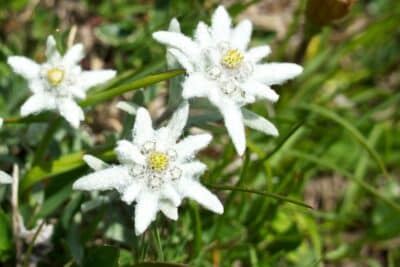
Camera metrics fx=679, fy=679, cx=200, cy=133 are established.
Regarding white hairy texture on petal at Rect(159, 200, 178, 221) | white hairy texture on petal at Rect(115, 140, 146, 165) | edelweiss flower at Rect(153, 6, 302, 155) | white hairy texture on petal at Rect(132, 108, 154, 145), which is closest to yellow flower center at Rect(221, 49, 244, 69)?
edelweiss flower at Rect(153, 6, 302, 155)

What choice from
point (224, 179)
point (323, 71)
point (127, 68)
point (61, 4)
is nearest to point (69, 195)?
point (224, 179)

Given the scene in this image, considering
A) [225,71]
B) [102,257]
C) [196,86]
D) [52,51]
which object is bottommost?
[102,257]

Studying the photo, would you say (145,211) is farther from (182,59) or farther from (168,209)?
(182,59)

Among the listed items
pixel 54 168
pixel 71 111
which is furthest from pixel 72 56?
pixel 54 168


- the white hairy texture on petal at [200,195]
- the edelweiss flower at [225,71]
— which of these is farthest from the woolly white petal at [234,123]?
the white hairy texture on petal at [200,195]

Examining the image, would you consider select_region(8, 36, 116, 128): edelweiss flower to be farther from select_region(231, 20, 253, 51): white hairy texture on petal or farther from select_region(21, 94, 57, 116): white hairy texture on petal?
select_region(231, 20, 253, 51): white hairy texture on petal

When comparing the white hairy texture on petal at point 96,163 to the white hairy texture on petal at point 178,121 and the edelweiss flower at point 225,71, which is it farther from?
the edelweiss flower at point 225,71
